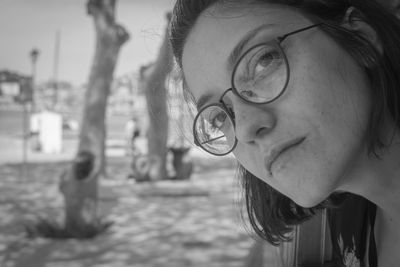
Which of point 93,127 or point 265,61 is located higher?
point 265,61

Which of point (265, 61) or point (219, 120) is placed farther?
point (219, 120)

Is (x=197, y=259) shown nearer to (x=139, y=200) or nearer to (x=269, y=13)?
(x=139, y=200)

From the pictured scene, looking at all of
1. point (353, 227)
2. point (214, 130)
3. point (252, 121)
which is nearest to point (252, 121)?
point (252, 121)

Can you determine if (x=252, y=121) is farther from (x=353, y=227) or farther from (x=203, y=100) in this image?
(x=353, y=227)

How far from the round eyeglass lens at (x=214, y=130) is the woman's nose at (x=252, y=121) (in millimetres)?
51

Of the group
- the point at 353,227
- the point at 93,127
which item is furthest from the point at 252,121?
the point at 93,127

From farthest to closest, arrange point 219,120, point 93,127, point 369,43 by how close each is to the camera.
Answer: point 93,127
point 219,120
point 369,43

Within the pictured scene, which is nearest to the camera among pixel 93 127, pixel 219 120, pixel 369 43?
pixel 369 43

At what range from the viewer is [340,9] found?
1056 millimetres

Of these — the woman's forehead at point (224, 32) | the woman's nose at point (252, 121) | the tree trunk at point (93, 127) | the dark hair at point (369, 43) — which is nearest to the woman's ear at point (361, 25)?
the dark hair at point (369, 43)

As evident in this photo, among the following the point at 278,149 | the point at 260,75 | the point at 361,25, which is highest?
the point at 361,25

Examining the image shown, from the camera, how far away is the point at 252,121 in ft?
3.22

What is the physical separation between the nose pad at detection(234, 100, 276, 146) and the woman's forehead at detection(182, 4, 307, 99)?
7 centimetres

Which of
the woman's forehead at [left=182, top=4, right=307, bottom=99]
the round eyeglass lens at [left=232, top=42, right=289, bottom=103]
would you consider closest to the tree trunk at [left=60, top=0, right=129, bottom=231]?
the woman's forehead at [left=182, top=4, right=307, bottom=99]
